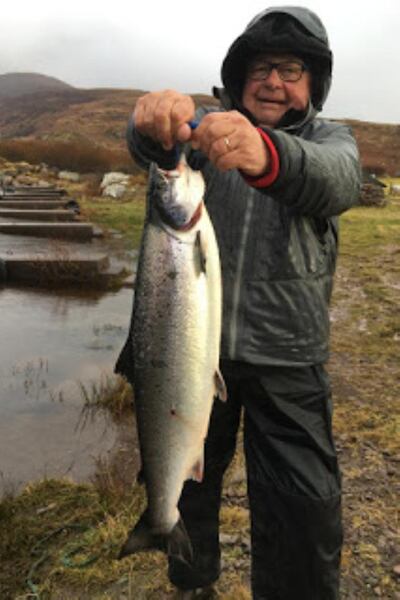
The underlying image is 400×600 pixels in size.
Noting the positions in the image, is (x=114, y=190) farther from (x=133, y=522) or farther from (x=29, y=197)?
(x=133, y=522)

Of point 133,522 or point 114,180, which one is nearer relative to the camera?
point 133,522

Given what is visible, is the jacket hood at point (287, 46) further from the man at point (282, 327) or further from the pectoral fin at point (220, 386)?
the pectoral fin at point (220, 386)

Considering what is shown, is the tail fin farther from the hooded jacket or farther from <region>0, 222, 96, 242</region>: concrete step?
<region>0, 222, 96, 242</region>: concrete step

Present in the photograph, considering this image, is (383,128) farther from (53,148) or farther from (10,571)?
(10,571)

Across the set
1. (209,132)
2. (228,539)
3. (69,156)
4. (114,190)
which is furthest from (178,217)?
(69,156)

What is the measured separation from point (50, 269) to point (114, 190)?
1655 centimetres

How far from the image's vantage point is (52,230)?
13578 mm

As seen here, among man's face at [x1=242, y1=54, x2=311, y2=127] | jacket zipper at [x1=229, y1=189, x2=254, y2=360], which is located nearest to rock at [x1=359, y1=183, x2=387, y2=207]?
man's face at [x1=242, y1=54, x2=311, y2=127]

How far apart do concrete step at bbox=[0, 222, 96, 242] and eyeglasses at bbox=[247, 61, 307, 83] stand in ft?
35.7

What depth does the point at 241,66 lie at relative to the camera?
3.03 metres

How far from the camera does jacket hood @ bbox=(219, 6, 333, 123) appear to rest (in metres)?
2.77

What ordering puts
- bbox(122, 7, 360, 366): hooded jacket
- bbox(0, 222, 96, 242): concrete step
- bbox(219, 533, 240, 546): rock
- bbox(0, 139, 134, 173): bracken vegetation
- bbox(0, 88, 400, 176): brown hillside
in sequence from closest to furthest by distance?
bbox(122, 7, 360, 366): hooded jacket, bbox(219, 533, 240, 546): rock, bbox(0, 222, 96, 242): concrete step, bbox(0, 139, 134, 173): bracken vegetation, bbox(0, 88, 400, 176): brown hillside

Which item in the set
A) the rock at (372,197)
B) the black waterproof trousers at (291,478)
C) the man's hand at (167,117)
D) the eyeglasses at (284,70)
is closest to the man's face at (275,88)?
the eyeglasses at (284,70)

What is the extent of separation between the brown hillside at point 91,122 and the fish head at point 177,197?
151 feet
